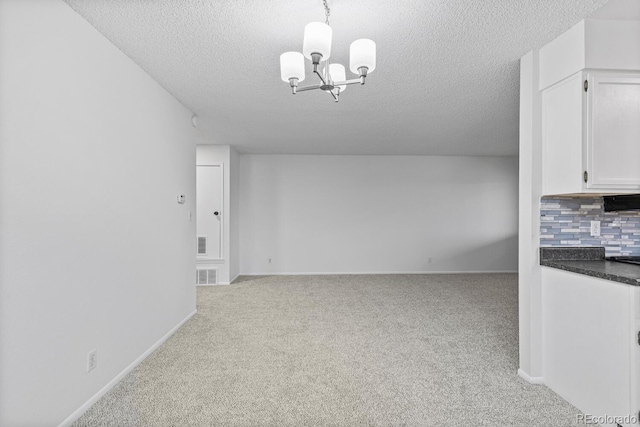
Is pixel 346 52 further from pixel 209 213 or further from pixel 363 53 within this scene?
pixel 209 213

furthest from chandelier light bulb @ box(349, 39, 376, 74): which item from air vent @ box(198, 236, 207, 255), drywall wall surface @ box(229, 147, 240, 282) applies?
air vent @ box(198, 236, 207, 255)

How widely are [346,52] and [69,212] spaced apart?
2.03 meters

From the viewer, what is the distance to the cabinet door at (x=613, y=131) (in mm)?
2014

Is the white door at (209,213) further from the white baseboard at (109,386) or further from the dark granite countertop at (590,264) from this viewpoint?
the dark granite countertop at (590,264)

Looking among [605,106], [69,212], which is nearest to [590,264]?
[605,106]

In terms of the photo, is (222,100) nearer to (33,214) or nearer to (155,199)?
(155,199)

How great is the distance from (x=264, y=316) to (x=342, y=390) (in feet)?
5.92

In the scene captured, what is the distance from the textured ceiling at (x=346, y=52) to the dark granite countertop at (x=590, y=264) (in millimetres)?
1426

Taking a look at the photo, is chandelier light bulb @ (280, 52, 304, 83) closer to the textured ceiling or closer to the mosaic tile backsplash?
the textured ceiling

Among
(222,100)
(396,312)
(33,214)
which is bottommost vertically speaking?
(396,312)

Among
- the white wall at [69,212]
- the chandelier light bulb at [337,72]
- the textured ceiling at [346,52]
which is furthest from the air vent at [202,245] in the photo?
the chandelier light bulb at [337,72]

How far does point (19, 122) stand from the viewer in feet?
5.11

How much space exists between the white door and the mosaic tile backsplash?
15.3 ft

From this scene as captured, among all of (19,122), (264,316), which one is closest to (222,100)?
(19,122)
